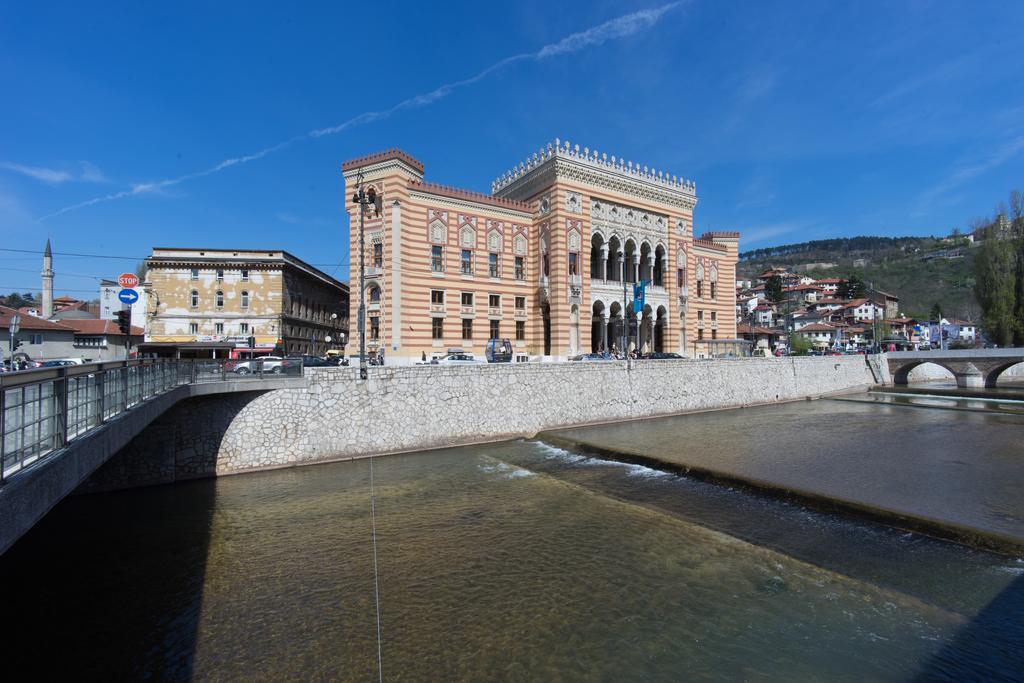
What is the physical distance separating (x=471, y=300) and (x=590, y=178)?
1313 centimetres

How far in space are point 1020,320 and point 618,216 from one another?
4079 centimetres

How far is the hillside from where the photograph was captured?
11087 cm

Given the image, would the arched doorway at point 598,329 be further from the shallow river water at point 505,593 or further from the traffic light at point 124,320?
the traffic light at point 124,320

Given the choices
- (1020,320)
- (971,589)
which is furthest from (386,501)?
(1020,320)

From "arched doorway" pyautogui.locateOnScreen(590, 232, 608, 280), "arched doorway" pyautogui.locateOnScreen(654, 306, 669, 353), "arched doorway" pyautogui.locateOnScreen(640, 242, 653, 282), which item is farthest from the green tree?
"arched doorway" pyautogui.locateOnScreen(590, 232, 608, 280)

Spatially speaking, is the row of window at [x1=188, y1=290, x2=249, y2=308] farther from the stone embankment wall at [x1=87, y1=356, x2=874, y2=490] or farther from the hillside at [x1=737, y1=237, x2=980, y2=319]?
the hillside at [x1=737, y1=237, x2=980, y2=319]

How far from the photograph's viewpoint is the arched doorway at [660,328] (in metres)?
42.4

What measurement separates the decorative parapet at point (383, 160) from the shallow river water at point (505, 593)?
2353 centimetres

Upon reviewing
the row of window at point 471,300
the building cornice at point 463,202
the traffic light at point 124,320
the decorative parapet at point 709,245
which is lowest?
the traffic light at point 124,320

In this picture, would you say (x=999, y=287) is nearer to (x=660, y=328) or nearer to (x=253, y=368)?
(x=660, y=328)

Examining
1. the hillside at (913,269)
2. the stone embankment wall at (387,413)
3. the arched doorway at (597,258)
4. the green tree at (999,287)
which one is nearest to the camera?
the stone embankment wall at (387,413)

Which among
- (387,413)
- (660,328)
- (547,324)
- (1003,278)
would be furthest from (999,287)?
(387,413)

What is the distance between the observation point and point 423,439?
2078cm

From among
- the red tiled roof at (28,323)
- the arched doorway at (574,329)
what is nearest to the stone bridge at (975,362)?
the arched doorway at (574,329)
